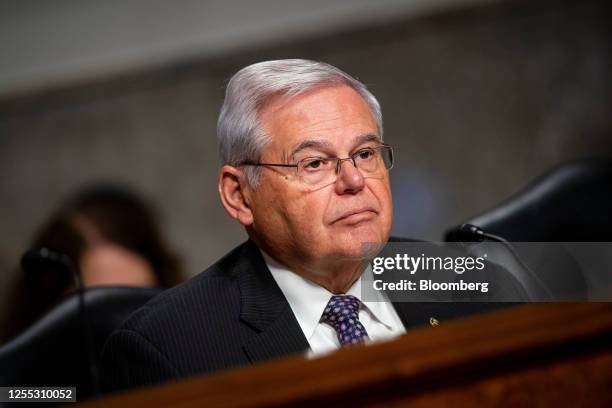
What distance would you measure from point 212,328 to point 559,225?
0.99m

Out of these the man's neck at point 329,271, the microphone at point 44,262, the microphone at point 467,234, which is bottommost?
the man's neck at point 329,271

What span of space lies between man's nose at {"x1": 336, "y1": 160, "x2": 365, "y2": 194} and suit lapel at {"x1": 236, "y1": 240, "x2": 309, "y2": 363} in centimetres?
24

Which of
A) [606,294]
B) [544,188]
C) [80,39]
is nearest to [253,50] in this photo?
[80,39]

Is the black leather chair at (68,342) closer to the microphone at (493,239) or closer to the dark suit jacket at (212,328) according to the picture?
the dark suit jacket at (212,328)

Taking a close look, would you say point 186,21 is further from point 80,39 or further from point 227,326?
point 227,326

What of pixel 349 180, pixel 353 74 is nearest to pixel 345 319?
pixel 349 180

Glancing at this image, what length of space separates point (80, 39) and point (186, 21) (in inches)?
20.6

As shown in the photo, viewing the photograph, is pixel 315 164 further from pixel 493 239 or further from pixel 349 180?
pixel 493 239

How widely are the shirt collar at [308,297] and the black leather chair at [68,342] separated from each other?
1.35ft

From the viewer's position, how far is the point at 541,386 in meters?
1.27

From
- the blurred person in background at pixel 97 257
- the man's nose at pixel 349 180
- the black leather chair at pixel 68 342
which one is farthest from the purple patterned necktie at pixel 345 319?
the blurred person in background at pixel 97 257

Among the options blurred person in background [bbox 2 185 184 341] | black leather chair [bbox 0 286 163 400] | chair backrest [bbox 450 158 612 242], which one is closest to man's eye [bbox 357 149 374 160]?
chair backrest [bbox 450 158 612 242]

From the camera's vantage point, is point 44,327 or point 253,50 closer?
point 44,327

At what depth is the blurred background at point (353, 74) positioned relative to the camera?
471 centimetres
